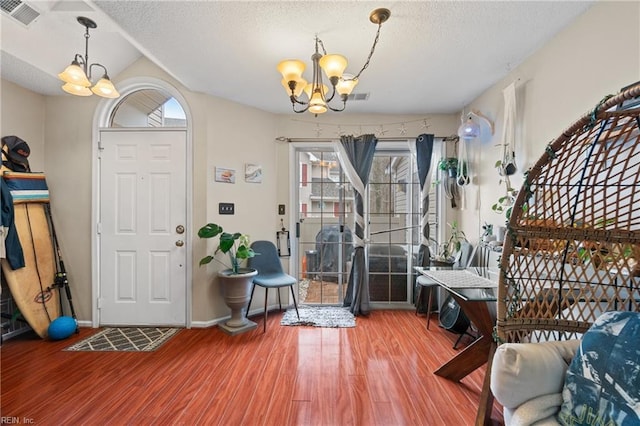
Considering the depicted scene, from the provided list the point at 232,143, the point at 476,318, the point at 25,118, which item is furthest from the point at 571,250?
the point at 25,118

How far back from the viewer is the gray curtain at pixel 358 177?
316cm

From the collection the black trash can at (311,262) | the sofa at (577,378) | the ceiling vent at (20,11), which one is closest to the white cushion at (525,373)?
the sofa at (577,378)

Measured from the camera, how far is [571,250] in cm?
131

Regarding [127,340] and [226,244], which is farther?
[226,244]

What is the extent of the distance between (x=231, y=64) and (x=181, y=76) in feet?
1.87

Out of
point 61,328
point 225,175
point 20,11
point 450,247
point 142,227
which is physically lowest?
point 61,328

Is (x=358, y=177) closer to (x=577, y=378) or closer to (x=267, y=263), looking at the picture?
(x=267, y=263)

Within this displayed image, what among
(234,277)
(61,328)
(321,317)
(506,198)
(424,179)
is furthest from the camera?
(424,179)

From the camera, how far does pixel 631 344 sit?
93 cm

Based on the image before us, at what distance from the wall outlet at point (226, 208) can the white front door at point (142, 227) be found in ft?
1.13

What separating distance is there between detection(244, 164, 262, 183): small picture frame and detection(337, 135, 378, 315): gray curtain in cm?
98

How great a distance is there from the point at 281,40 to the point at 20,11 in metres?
1.94

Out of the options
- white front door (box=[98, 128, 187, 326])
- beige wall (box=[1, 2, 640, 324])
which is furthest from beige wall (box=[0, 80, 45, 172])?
white front door (box=[98, 128, 187, 326])

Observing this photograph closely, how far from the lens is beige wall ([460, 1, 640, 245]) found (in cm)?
→ 144
